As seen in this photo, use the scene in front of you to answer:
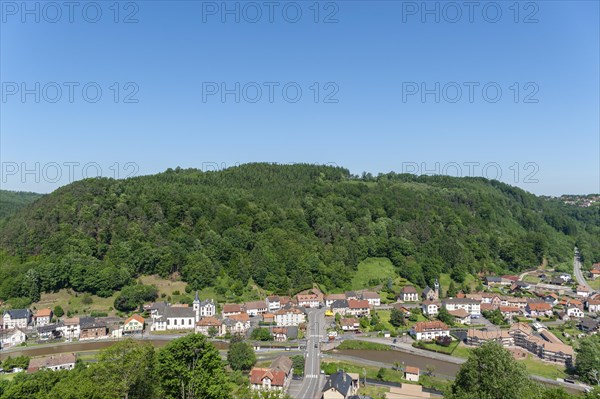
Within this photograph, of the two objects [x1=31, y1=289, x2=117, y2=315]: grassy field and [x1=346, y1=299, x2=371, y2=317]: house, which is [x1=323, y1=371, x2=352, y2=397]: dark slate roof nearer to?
[x1=346, y1=299, x2=371, y2=317]: house

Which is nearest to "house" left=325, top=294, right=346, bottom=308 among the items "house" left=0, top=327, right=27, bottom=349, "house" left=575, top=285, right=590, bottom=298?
"house" left=0, top=327, right=27, bottom=349

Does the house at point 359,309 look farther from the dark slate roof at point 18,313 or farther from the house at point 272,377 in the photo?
the dark slate roof at point 18,313

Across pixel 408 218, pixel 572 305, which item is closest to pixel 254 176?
pixel 408 218

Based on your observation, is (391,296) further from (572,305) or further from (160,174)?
(160,174)

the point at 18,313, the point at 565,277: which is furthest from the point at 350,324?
the point at 565,277

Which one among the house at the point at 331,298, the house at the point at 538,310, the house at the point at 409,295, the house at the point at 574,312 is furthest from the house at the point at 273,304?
the house at the point at 574,312

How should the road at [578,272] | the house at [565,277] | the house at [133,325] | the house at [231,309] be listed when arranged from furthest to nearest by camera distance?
the house at [565,277], the road at [578,272], the house at [231,309], the house at [133,325]
